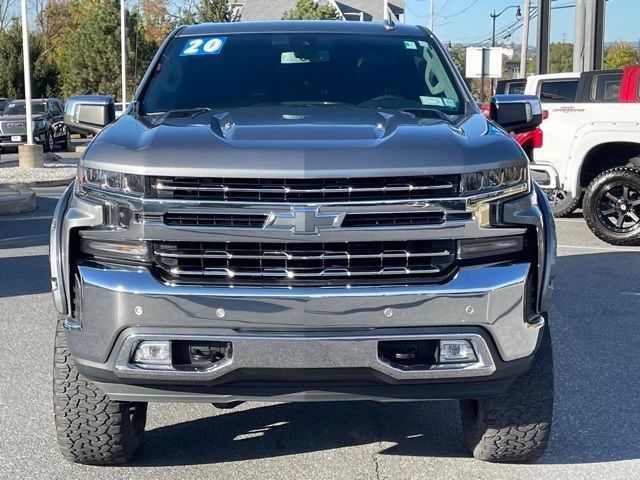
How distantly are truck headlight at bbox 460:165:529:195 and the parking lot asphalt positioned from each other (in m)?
1.30

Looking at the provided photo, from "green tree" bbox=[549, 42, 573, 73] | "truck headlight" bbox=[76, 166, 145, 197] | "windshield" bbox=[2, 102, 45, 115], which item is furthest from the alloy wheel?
"green tree" bbox=[549, 42, 573, 73]

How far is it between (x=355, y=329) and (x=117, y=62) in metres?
47.6

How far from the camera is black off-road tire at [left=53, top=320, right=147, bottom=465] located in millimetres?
4160

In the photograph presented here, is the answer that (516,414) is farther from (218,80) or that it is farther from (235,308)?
(218,80)

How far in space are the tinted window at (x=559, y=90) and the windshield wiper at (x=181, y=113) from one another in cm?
1024

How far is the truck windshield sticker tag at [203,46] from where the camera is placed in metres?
5.54

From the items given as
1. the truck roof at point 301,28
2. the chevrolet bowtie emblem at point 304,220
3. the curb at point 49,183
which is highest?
the truck roof at point 301,28

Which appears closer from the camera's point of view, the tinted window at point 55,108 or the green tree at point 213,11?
the tinted window at point 55,108

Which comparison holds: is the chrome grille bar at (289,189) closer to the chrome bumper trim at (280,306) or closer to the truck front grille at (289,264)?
the truck front grille at (289,264)

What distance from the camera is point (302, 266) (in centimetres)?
379

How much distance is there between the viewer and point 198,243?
380 centimetres

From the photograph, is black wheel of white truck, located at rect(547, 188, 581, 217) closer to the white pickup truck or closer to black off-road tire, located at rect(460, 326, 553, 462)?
the white pickup truck

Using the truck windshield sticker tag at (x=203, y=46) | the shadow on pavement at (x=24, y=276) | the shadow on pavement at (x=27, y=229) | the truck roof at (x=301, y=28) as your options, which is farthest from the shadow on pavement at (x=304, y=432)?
the shadow on pavement at (x=27, y=229)

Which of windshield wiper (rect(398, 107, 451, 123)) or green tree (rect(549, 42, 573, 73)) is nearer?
windshield wiper (rect(398, 107, 451, 123))
